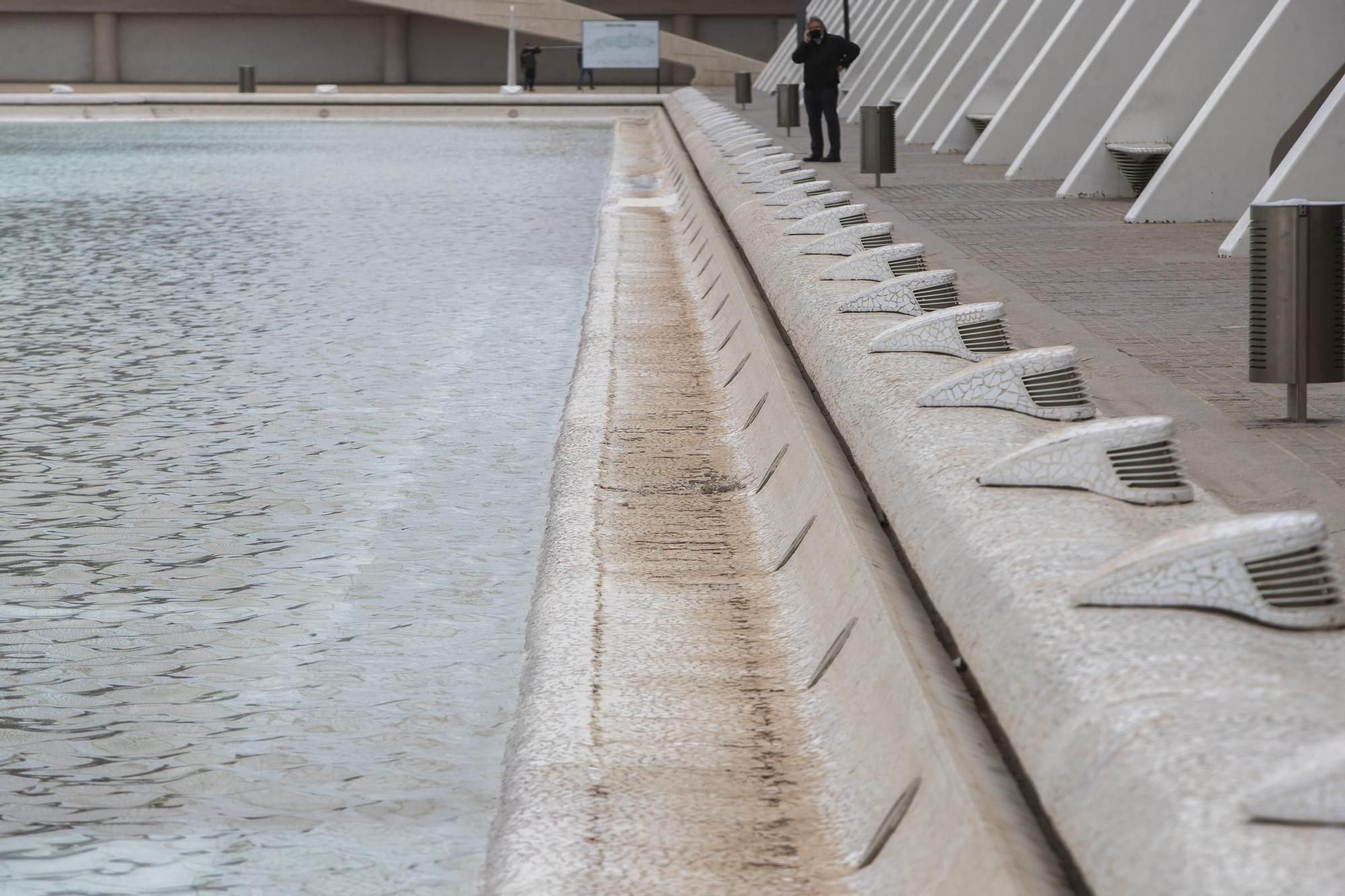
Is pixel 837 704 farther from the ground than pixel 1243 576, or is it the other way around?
pixel 1243 576

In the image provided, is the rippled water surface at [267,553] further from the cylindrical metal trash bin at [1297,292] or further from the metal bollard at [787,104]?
the metal bollard at [787,104]

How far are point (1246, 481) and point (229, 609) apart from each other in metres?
2.49

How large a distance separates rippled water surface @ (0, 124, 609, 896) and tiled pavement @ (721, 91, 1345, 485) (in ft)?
7.16

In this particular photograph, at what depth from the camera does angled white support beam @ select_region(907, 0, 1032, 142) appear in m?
20.3

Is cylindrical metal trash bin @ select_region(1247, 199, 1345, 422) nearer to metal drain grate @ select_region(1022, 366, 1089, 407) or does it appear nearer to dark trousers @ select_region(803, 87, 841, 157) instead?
metal drain grate @ select_region(1022, 366, 1089, 407)

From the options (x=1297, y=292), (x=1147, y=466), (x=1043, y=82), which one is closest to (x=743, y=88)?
(x=1043, y=82)

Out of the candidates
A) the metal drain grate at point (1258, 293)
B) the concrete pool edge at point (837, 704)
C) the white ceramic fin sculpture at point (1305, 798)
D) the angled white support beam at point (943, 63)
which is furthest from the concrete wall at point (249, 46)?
the white ceramic fin sculpture at point (1305, 798)

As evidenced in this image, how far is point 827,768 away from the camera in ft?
10.3

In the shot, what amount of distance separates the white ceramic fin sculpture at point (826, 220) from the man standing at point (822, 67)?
823cm

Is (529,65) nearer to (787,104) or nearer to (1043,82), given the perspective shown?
(787,104)

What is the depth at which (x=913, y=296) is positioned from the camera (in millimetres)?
6234

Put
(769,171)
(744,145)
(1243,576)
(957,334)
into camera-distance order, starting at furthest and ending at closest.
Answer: (744,145), (769,171), (957,334), (1243,576)

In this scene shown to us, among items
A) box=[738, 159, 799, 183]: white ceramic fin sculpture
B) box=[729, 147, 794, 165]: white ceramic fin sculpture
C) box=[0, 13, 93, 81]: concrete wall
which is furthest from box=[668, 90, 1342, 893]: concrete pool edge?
box=[0, 13, 93, 81]: concrete wall

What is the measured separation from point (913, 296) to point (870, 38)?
79.4 feet
